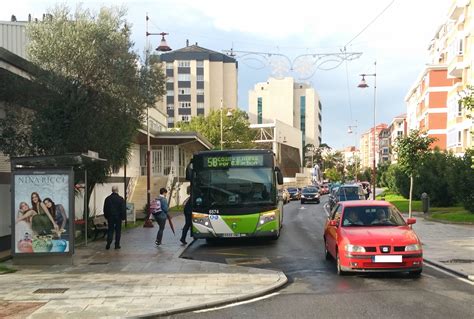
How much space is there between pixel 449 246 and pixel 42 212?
11534 mm

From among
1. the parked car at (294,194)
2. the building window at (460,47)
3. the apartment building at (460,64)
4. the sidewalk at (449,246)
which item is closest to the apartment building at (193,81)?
the parked car at (294,194)

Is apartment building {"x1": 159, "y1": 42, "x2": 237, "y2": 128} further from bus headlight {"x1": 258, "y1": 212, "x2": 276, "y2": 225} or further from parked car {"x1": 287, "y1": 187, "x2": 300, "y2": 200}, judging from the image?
bus headlight {"x1": 258, "y1": 212, "x2": 276, "y2": 225}

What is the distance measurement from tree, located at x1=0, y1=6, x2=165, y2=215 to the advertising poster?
2896 millimetres

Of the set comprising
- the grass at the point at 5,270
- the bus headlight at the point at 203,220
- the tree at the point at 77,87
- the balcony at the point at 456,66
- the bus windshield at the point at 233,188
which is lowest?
the grass at the point at 5,270

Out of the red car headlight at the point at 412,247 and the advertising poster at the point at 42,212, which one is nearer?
the red car headlight at the point at 412,247

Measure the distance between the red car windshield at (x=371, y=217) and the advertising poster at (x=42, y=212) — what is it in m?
6.23

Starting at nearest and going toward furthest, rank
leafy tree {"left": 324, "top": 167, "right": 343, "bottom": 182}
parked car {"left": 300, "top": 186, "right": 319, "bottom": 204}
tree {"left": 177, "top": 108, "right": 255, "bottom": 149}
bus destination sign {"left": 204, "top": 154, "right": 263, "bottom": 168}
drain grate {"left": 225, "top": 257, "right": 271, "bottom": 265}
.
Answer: drain grate {"left": 225, "top": 257, "right": 271, "bottom": 265} < bus destination sign {"left": 204, "top": 154, "right": 263, "bottom": 168} < parked car {"left": 300, "top": 186, "right": 319, "bottom": 204} < tree {"left": 177, "top": 108, "right": 255, "bottom": 149} < leafy tree {"left": 324, "top": 167, "right": 343, "bottom": 182}

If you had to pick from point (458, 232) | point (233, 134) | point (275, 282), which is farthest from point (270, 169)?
point (233, 134)

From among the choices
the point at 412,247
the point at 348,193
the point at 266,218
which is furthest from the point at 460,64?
the point at 412,247

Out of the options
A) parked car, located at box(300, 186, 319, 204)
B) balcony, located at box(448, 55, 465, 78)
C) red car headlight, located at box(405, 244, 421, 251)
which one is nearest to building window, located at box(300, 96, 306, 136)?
balcony, located at box(448, 55, 465, 78)

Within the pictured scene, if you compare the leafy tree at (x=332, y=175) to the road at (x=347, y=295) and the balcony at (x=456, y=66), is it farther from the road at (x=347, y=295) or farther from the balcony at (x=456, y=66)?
the road at (x=347, y=295)

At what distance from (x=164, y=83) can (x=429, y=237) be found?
34.9ft

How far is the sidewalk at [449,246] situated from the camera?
11930 mm

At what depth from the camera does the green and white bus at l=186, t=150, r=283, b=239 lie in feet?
52.8
